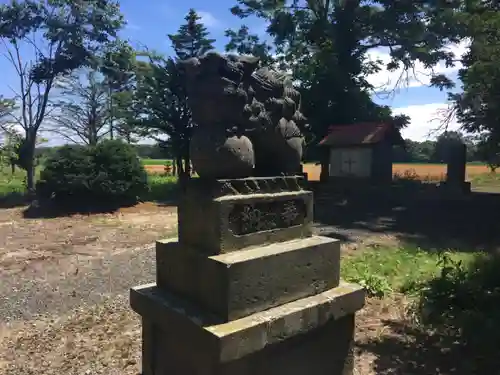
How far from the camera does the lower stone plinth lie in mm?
2586

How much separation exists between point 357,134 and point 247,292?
14989mm

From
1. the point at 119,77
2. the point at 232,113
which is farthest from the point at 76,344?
the point at 119,77

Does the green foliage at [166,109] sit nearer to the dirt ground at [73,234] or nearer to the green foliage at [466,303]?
the dirt ground at [73,234]

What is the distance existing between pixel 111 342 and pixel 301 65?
18.7 meters

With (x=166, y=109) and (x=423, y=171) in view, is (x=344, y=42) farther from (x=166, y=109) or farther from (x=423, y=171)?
(x=423, y=171)

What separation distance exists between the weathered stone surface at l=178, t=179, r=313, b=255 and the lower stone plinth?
52 cm

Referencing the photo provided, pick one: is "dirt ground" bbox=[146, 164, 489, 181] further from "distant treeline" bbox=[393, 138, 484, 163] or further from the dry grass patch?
the dry grass patch

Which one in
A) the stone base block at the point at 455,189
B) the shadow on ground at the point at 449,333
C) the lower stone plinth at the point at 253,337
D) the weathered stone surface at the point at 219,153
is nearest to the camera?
the lower stone plinth at the point at 253,337

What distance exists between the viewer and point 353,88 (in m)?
19.0

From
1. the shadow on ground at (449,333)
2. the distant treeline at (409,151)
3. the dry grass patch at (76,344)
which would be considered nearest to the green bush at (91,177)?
the distant treeline at (409,151)

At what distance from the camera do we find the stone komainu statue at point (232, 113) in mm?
2842

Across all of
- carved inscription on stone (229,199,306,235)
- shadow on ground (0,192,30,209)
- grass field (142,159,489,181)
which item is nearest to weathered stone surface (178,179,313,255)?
carved inscription on stone (229,199,306,235)

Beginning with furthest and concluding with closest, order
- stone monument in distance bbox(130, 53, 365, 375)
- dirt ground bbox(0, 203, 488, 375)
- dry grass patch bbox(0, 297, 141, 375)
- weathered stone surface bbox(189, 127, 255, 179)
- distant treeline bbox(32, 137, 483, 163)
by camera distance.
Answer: distant treeline bbox(32, 137, 483, 163)
dry grass patch bbox(0, 297, 141, 375)
dirt ground bbox(0, 203, 488, 375)
weathered stone surface bbox(189, 127, 255, 179)
stone monument in distance bbox(130, 53, 365, 375)

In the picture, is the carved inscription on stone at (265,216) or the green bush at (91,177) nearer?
the carved inscription on stone at (265,216)
